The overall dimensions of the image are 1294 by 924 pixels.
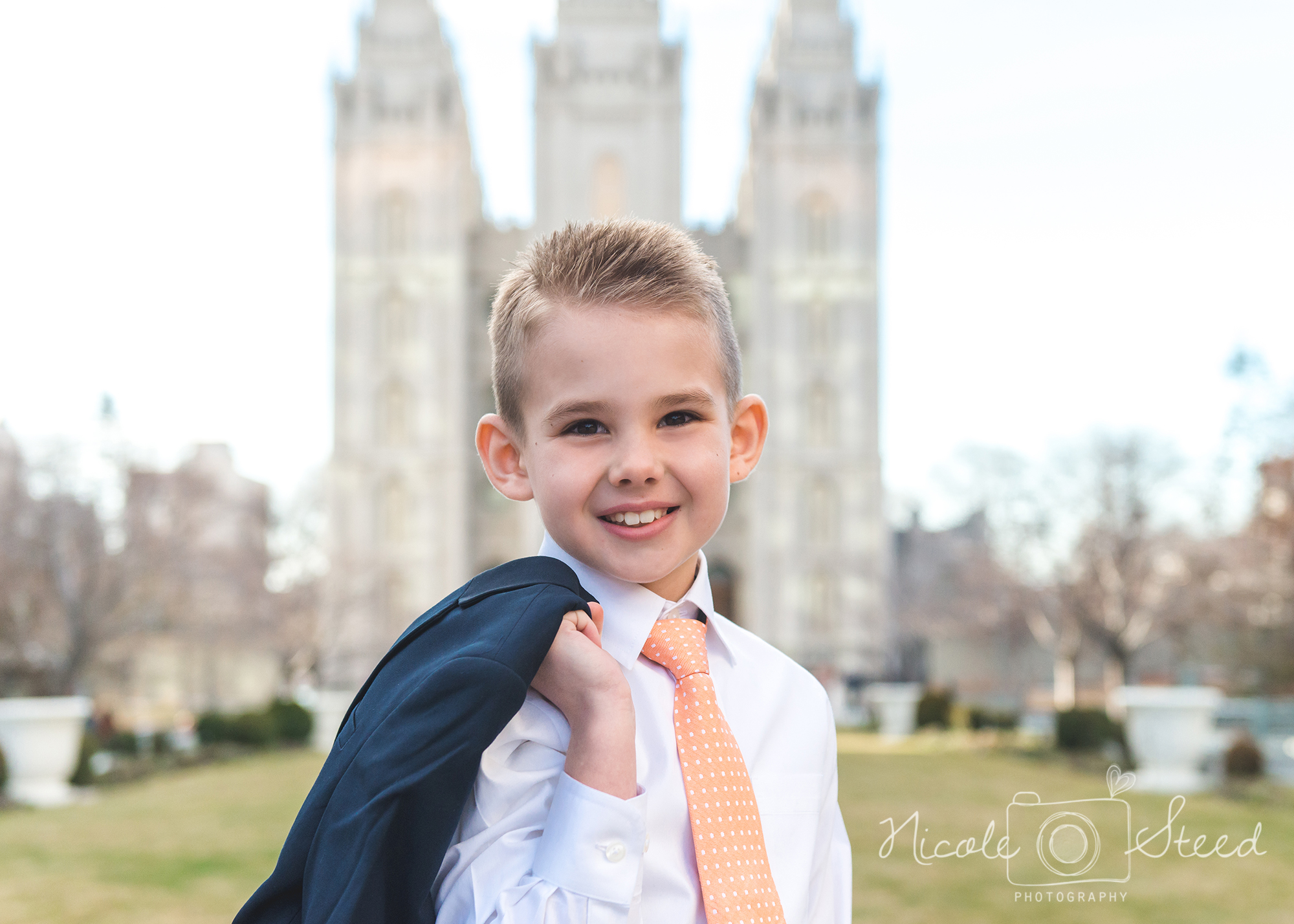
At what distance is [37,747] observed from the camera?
1230 cm

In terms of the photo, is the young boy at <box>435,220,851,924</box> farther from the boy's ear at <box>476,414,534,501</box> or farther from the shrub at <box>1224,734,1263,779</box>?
the shrub at <box>1224,734,1263,779</box>

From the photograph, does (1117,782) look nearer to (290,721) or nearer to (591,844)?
(591,844)

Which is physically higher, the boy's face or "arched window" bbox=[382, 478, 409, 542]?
the boy's face

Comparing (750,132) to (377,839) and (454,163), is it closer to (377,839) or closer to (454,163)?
(454,163)

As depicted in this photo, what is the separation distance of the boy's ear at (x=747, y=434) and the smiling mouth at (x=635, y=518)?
0.21 meters

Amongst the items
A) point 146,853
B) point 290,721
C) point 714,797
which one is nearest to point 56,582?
point 290,721

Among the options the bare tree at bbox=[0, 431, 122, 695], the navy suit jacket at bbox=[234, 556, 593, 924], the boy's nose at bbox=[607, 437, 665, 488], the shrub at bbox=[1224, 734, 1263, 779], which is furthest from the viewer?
the bare tree at bbox=[0, 431, 122, 695]

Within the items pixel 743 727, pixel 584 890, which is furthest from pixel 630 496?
pixel 584 890

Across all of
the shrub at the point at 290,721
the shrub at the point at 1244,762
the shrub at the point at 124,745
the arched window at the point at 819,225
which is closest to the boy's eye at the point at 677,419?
the shrub at the point at 1244,762

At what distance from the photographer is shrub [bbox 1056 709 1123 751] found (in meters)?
16.2

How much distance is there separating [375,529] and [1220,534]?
26.7m

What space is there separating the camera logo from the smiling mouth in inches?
254

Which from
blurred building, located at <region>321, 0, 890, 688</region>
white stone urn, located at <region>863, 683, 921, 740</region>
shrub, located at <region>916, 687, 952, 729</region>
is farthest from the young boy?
blurred building, located at <region>321, 0, 890, 688</region>

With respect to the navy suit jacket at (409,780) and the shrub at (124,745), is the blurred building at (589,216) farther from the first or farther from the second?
the navy suit jacket at (409,780)
